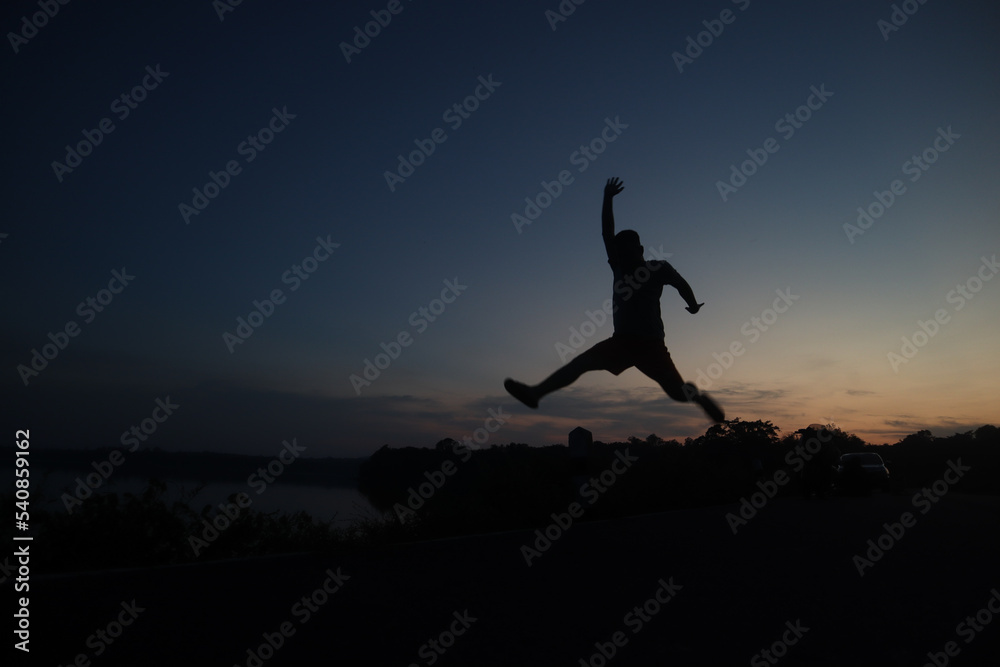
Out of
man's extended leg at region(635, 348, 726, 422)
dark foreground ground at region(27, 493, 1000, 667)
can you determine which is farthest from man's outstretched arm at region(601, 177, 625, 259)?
dark foreground ground at region(27, 493, 1000, 667)

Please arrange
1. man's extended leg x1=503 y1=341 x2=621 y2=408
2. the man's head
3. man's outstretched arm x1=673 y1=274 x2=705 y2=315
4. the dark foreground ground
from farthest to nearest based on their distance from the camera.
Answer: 1. man's outstretched arm x1=673 y1=274 x2=705 y2=315
2. the man's head
3. man's extended leg x1=503 y1=341 x2=621 y2=408
4. the dark foreground ground

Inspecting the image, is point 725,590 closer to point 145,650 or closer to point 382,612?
point 382,612

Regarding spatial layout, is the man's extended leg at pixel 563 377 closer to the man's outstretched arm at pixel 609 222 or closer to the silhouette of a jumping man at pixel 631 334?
the silhouette of a jumping man at pixel 631 334

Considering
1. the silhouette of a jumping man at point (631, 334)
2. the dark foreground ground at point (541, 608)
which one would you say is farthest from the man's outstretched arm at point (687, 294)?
the dark foreground ground at point (541, 608)

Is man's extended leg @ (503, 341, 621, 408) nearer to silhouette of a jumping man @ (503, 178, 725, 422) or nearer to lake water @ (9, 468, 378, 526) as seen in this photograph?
silhouette of a jumping man @ (503, 178, 725, 422)

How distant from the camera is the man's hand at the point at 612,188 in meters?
4.70

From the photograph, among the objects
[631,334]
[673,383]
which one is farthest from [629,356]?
[673,383]

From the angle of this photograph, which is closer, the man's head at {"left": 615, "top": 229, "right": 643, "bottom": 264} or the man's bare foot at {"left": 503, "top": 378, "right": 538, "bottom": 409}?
the man's bare foot at {"left": 503, "top": 378, "right": 538, "bottom": 409}

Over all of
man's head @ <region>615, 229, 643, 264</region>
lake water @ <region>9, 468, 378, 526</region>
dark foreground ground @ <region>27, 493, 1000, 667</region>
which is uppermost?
man's head @ <region>615, 229, 643, 264</region>

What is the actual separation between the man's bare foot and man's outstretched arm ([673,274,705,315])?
60.6 inches

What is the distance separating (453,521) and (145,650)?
4470 mm

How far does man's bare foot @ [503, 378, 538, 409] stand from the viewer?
4434mm

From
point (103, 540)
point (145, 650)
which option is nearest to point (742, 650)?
point (145, 650)

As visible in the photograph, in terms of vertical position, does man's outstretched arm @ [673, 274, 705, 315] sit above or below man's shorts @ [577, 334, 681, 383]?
above
